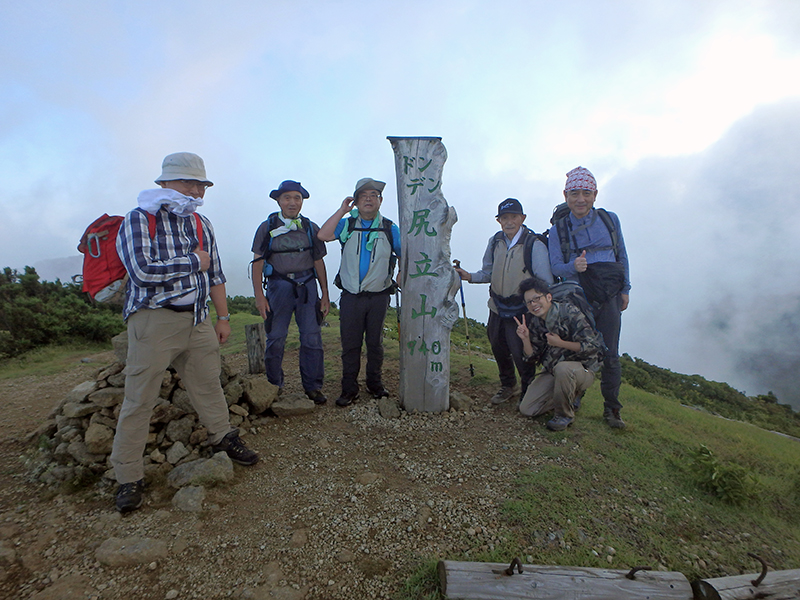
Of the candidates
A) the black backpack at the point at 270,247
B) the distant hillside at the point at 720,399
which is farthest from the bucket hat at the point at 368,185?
the distant hillside at the point at 720,399

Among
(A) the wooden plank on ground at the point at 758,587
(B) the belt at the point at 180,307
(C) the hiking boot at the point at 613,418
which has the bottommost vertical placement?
(A) the wooden plank on ground at the point at 758,587

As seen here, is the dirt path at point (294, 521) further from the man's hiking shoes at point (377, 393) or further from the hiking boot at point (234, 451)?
the man's hiking shoes at point (377, 393)

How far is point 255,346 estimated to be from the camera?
22.0 feet

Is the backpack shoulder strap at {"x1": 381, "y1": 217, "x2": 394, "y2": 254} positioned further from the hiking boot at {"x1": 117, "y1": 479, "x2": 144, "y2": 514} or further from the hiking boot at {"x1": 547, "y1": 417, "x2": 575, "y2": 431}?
the hiking boot at {"x1": 117, "y1": 479, "x2": 144, "y2": 514}

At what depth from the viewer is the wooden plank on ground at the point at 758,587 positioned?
8.87 ft

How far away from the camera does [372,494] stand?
3.65 metres

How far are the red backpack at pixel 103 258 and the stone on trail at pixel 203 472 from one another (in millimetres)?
1650

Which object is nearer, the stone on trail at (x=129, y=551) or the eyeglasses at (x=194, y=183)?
the stone on trail at (x=129, y=551)

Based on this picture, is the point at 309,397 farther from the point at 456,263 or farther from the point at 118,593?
the point at 118,593

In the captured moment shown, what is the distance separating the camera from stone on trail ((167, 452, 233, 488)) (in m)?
3.67

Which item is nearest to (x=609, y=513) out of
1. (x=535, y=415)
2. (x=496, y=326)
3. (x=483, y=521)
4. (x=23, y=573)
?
(x=483, y=521)

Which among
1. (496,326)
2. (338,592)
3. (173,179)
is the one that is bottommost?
(338,592)

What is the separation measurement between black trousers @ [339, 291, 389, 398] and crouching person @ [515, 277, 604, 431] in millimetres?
1740

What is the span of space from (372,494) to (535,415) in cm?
248
